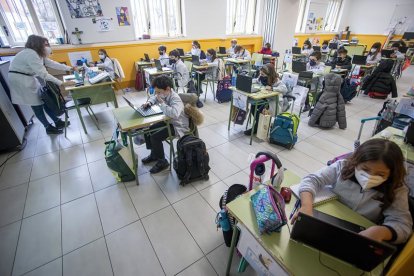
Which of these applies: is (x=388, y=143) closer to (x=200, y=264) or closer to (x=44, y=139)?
(x=200, y=264)

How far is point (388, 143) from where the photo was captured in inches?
39.3

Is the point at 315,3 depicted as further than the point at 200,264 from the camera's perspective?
Yes

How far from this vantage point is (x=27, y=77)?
3.12 meters

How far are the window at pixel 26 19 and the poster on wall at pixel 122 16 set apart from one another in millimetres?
1419

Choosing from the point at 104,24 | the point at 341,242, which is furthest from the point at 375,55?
the point at 104,24

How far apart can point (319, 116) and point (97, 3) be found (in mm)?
5821

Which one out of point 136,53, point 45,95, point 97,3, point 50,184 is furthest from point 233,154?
point 97,3

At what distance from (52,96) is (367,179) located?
406cm

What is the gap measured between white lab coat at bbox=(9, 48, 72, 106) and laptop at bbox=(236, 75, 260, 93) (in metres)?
2.87

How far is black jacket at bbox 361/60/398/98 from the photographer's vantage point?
4.85m

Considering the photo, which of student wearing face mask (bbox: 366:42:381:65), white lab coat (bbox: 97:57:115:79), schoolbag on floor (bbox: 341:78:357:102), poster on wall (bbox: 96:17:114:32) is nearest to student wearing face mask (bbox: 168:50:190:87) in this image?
white lab coat (bbox: 97:57:115:79)

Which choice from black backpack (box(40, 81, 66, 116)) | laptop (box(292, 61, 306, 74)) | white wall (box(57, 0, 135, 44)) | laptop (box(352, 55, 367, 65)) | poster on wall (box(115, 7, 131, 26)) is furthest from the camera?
poster on wall (box(115, 7, 131, 26))

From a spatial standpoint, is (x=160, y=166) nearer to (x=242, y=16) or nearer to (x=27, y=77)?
(x=27, y=77)

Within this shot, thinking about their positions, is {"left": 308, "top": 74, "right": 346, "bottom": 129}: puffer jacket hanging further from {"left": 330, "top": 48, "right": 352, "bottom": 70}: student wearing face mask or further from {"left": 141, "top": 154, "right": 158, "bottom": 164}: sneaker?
{"left": 141, "top": 154, "right": 158, "bottom": 164}: sneaker
